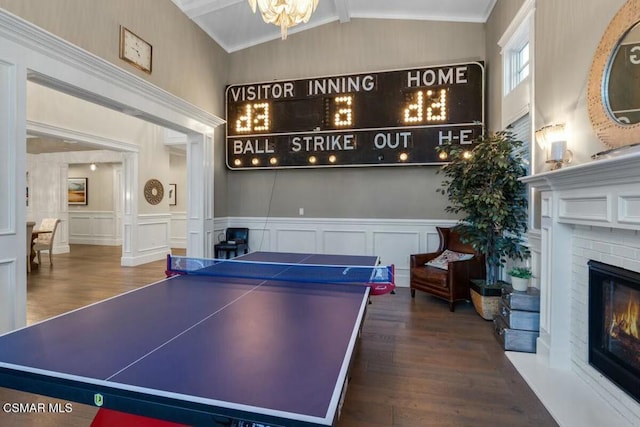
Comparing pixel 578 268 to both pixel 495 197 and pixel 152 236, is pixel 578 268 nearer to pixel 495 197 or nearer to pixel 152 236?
pixel 495 197

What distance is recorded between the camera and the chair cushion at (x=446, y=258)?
13.3 feet

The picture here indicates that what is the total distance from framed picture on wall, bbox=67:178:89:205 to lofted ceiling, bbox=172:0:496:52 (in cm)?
709

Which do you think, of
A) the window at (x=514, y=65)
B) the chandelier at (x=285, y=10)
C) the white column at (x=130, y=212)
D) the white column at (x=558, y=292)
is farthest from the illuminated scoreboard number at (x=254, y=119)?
the white column at (x=558, y=292)

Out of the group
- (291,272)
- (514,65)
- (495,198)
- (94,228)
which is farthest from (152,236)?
(514,65)

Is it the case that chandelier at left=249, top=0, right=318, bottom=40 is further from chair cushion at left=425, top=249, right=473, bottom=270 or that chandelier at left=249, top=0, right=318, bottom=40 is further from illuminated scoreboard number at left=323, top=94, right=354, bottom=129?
chair cushion at left=425, top=249, right=473, bottom=270

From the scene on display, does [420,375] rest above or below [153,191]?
below

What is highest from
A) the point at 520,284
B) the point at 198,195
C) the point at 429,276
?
the point at 198,195

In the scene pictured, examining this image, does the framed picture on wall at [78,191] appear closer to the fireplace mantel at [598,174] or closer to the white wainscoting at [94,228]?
the white wainscoting at [94,228]

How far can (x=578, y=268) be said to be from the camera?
2326 millimetres

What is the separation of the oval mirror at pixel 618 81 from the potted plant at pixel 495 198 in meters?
1.29

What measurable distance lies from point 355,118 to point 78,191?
29.9 feet

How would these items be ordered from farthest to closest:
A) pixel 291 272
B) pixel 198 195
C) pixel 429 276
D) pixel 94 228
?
pixel 94 228, pixel 198 195, pixel 429 276, pixel 291 272

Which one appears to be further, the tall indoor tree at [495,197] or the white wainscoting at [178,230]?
the white wainscoting at [178,230]

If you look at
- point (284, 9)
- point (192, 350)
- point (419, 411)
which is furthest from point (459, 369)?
point (284, 9)
